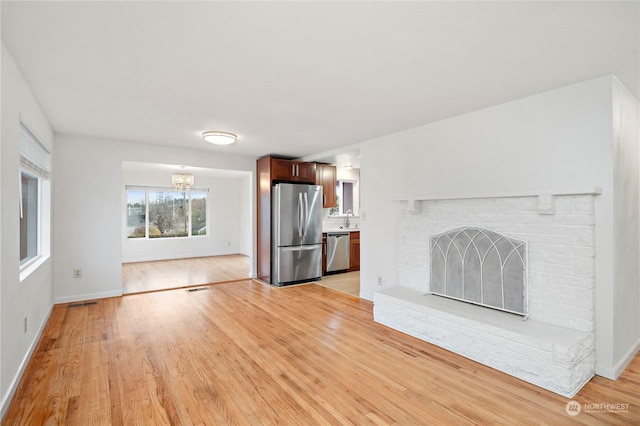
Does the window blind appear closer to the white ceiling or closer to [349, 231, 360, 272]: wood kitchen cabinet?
the white ceiling

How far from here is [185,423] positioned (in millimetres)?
1890

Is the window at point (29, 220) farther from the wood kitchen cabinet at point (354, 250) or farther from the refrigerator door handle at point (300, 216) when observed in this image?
the wood kitchen cabinet at point (354, 250)

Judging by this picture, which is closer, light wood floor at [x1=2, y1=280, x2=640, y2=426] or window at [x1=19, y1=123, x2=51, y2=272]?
light wood floor at [x1=2, y1=280, x2=640, y2=426]

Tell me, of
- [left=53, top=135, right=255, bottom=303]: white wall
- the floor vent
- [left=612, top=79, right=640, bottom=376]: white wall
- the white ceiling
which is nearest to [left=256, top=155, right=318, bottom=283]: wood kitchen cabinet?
[left=53, top=135, right=255, bottom=303]: white wall

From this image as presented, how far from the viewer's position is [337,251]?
6363mm

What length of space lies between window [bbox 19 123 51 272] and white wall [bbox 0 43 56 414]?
0.29 metres

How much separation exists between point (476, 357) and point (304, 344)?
1.56 meters

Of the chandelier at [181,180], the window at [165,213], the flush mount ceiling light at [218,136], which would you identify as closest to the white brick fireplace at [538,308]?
the flush mount ceiling light at [218,136]

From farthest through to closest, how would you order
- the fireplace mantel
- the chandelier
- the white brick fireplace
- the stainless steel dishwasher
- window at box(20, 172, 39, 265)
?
the chandelier < the stainless steel dishwasher < window at box(20, 172, 39, 265) < the fireplace mantel < the white brick fireplace

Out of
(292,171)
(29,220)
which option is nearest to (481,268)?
(292,171)

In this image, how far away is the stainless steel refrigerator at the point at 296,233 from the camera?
17.7 ft

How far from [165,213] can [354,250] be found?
540 cm

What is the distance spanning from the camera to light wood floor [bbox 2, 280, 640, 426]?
1967 millimetres

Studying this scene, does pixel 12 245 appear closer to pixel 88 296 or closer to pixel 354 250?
pixel 88 296
